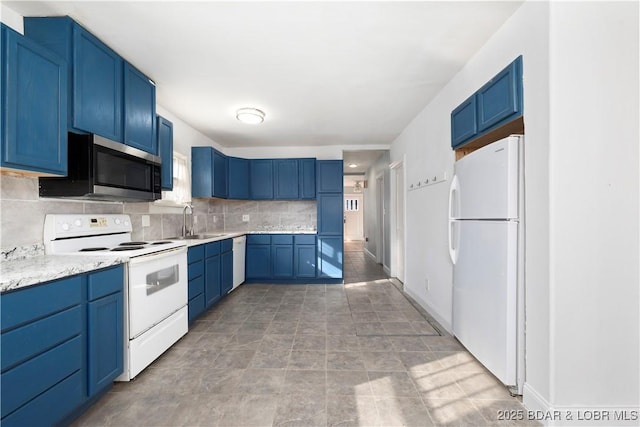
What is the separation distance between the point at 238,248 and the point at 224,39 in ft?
9.95

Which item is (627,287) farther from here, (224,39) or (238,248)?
(238,248)

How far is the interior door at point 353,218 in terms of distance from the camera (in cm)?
1172

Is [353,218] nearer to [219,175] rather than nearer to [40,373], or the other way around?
[219,175]

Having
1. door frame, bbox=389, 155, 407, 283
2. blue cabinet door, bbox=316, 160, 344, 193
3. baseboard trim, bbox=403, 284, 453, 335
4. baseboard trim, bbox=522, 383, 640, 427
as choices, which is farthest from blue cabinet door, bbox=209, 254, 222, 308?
baseboard trim, bbox=522, 383, 640, 427

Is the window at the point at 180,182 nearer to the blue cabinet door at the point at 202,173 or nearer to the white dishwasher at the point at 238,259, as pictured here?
the blue cabinet door at the point at 202,173

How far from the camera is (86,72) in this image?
1.85m

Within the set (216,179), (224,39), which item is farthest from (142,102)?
(216,179)

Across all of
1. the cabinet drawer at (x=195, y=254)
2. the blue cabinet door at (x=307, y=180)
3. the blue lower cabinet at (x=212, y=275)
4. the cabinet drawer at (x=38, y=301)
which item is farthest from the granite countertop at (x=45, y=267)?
the blue cabinet door at (x=307, y=180)

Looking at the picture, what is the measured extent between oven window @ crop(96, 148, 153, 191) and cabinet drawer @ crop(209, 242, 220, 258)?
0.98m

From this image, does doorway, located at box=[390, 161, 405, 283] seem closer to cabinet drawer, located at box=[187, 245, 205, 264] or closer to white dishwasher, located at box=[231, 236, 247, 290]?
white dishwasher, located at box=[231, 236, 247, 290]

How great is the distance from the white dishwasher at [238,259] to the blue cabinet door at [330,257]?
1.28 meters

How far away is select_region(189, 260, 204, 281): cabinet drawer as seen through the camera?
2818 mm

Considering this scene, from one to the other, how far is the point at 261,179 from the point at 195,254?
2194 millimetres

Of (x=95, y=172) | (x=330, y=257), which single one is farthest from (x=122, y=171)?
(x=330, y=257)
